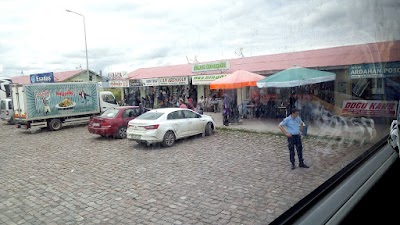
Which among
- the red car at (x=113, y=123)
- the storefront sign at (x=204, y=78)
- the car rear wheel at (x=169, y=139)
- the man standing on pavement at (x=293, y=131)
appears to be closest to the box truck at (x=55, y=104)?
the red car at (x=113, y=123)

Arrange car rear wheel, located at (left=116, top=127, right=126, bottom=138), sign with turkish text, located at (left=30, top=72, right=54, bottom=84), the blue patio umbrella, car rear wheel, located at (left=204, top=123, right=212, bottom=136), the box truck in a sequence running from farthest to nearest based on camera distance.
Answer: the box truck, car rear wheel, located at (left=116, top=127, right=126, bottom=138), car rear wheel, located at (left=204, top=123, right=212, bottom=136), sign with turkish text, located at (left=30, top=72, right=54, bottom=84), the blue patio umbrella

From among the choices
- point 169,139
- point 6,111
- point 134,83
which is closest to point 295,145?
point 134,83

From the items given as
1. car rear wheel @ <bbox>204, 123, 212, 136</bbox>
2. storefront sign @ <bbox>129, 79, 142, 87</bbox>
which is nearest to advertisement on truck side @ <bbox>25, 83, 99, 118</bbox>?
car rear wheel @ <bbox>204, 123, 212, 136</bbox>

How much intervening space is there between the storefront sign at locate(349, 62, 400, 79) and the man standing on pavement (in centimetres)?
50

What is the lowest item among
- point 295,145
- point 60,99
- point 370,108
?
point 295,145

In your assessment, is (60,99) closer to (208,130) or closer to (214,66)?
(214,66)

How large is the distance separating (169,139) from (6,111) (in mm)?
6203

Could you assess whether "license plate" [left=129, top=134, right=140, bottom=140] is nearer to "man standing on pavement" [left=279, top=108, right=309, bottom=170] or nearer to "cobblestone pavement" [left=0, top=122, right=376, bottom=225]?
"cobblestone pavement" [left=0, top=122, right=376, bottom=225]

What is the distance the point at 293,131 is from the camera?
6.27 feet

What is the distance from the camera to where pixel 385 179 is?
125 cm

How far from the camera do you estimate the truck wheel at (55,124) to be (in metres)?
7.01

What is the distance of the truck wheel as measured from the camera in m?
7.01

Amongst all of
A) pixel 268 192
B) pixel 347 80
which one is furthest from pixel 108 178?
pixel 347 80

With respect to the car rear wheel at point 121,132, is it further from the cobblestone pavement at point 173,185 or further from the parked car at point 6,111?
the parked car at point 6,111
